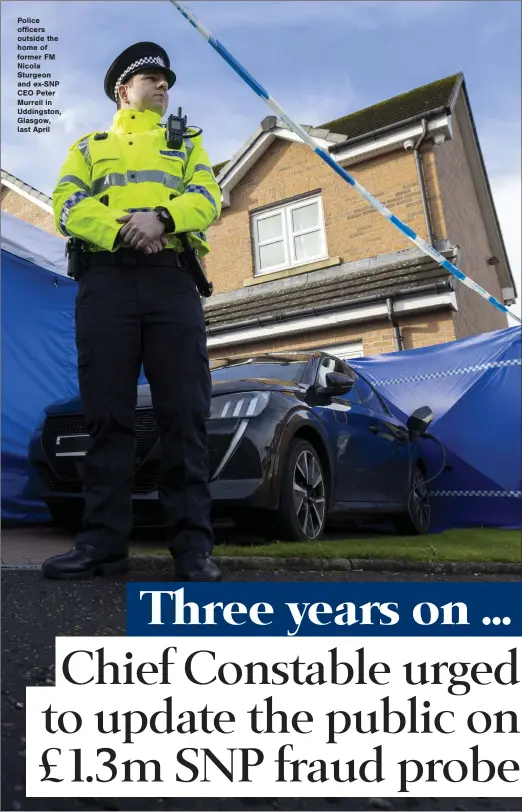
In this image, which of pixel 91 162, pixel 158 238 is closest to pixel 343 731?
pixel 158 238

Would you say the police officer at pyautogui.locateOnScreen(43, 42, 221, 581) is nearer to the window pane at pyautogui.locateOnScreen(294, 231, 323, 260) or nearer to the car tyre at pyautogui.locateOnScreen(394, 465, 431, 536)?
the car tyre at pyautogui.locateOnScreen(394, 465, 431, 536)

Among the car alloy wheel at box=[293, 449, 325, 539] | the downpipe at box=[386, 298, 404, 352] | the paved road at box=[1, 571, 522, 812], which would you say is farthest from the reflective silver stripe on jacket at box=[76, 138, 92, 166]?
the downpipe at box=[386, 298, 404, 352]

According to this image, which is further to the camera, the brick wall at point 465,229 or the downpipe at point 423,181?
the brick wall at point 465,229

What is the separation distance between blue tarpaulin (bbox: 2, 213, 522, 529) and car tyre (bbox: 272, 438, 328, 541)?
2228 mm

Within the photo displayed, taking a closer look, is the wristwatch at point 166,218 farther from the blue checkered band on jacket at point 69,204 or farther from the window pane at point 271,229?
the window pane at point 271,229

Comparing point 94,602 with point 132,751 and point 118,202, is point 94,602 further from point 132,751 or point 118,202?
point 118,202

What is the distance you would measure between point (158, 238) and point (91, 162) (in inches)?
16.7

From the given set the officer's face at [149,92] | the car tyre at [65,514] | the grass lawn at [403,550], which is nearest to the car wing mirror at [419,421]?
the grass lawn at [403,550]

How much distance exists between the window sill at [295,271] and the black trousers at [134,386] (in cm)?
818

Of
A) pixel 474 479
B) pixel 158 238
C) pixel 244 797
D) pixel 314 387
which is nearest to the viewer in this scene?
pixel 244 797

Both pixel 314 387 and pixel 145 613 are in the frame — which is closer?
pixel 145 613

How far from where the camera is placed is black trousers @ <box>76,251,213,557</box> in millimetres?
2254

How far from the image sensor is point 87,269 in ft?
7.55

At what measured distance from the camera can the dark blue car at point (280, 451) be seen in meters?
3.45
